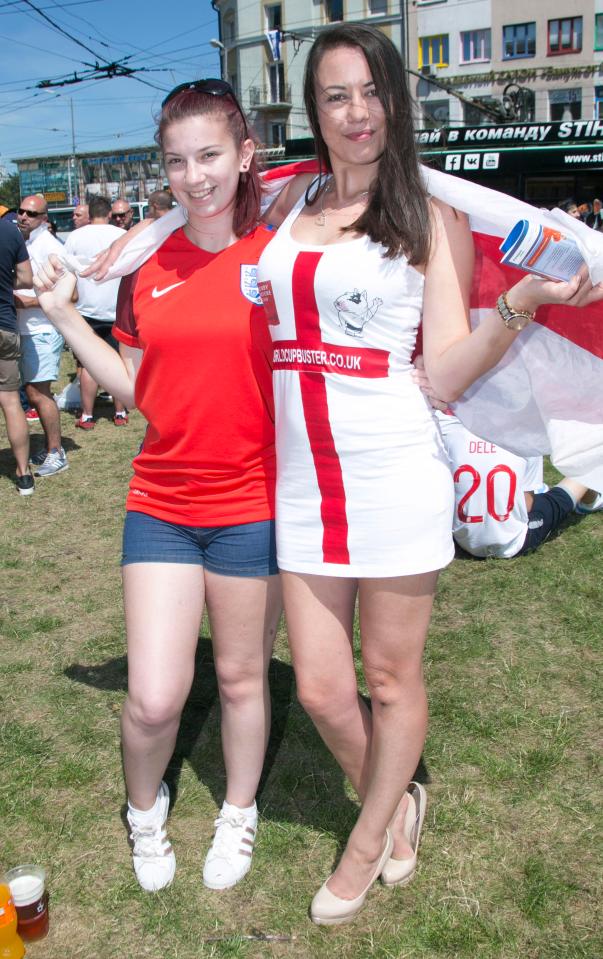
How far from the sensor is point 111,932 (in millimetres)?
2410

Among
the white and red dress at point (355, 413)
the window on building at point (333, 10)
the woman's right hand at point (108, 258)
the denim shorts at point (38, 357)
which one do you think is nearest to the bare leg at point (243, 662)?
the white and red dress at point (355, 413)

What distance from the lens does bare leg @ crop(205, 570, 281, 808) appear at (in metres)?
2.37

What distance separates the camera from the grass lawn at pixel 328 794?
2.38 m

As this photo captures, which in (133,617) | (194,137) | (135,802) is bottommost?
(135,802)

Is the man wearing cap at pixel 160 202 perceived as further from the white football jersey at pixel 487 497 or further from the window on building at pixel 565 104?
the window on building at pixel 565 104

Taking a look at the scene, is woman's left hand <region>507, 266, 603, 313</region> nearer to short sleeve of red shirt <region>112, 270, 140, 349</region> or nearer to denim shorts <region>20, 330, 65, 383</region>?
short sleeve of red shirt <region>112, 270, 140, 349</region>

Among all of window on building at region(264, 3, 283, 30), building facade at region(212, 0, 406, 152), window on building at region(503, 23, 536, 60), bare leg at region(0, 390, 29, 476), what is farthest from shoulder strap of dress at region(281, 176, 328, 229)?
window on building at region(264, 3, 283, 30)

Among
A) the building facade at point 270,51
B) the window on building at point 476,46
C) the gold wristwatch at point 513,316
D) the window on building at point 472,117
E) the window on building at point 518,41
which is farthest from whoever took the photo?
the building facade at point 270,51

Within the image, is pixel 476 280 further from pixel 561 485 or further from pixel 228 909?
pixel 561 485

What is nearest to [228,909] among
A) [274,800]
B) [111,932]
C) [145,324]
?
[111,932]

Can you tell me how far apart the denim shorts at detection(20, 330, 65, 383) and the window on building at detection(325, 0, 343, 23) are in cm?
4851

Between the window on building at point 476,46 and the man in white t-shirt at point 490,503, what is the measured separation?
1791 inches

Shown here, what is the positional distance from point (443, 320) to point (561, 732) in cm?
194

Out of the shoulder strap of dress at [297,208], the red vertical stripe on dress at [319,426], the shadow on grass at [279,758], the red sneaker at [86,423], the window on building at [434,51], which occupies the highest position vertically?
the window on building at [434,51]
